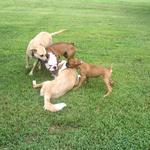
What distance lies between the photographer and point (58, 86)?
7.79 meters

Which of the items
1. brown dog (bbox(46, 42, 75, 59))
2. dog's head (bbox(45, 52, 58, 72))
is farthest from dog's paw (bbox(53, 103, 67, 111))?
brown dog (bbox(46, 42, 75, 59))

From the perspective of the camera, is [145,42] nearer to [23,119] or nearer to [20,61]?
[20,61]

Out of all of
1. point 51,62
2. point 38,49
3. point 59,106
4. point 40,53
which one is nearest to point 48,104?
point 59,106

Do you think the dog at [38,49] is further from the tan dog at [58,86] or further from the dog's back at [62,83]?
the dog's back at [62,83]

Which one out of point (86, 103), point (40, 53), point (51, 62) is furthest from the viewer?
point (40, 53)

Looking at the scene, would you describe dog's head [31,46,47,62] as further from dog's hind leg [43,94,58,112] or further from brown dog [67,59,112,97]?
dog's hind leg [43,94,58,112]

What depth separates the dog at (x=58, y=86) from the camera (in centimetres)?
719

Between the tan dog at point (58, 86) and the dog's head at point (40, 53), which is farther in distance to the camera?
the dog's head at point (40, 53)

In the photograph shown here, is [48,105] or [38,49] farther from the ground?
[38,49]

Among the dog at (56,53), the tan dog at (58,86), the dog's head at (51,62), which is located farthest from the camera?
the dog at (56,53)

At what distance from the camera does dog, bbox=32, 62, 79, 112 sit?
7190 mm

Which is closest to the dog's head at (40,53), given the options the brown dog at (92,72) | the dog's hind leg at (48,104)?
the brown dog at (92,72)

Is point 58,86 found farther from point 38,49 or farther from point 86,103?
point 38,49

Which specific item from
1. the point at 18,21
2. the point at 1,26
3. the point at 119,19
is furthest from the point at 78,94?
the point at 119,19
